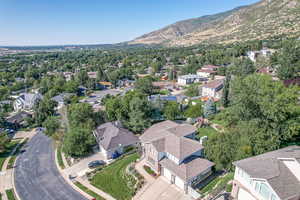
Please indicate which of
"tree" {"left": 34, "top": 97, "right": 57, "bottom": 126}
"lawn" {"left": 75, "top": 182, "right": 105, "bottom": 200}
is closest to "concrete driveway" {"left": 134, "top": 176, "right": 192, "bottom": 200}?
"lawn" {"left": 75, "top": 182, "right": 105, "bottom": 200}

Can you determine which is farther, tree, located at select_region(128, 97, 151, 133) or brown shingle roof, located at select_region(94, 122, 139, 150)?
tree, located at select_region(128, 97, 151, 133)

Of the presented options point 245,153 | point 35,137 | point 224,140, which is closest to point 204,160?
point 224,140

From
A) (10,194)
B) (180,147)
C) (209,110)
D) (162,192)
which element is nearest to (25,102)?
(10,194)

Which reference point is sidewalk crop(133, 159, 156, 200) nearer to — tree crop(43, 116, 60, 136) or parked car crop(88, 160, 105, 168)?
parked car crop(88, 160, 105, 168)

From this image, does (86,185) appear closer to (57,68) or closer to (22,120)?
(22,120)

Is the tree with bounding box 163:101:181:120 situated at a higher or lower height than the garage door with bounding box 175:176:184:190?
higher
